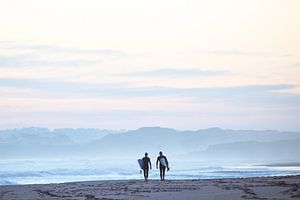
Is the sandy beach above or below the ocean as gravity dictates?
below

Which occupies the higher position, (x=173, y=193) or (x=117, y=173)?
(x=117, y=173)

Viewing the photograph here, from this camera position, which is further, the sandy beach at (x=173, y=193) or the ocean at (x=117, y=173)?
the ocean at (x=117, y=173)

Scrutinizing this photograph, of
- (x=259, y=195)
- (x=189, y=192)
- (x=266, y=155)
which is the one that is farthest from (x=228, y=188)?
(x=266, y=155)

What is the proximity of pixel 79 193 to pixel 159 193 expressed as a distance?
11.5ft

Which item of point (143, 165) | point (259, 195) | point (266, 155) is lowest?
point (259, 195)

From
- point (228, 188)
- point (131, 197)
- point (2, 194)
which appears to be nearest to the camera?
point (131, 197)

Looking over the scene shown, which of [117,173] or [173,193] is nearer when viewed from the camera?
[173,193]

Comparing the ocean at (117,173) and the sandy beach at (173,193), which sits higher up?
the ocean at (117,173)

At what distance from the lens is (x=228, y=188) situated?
2605 cm

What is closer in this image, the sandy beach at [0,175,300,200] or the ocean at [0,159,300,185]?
the sandy beach at [0,175,300,200]

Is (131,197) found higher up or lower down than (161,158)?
lower down

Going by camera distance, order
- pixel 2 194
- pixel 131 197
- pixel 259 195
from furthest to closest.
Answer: pixel 2 194 < pixel 131 197 < pixel 259 195

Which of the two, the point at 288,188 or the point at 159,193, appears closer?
the point at 288,188

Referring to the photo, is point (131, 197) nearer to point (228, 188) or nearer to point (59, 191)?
point (228, 188)
